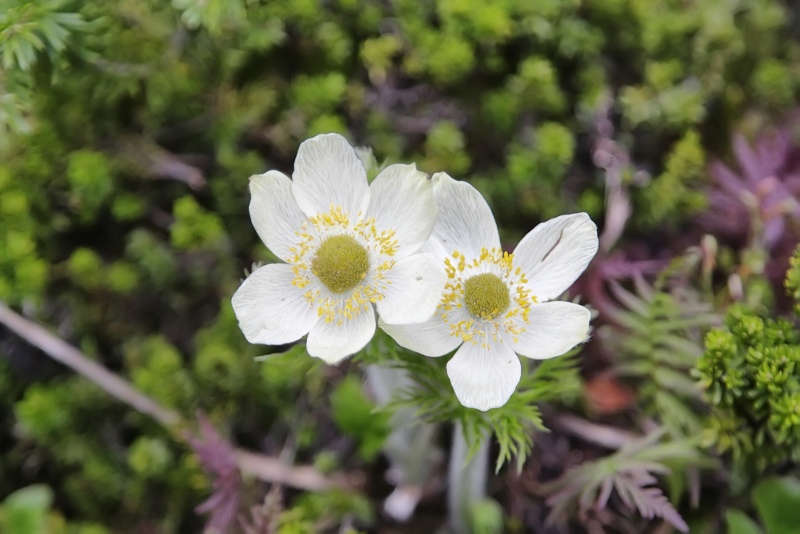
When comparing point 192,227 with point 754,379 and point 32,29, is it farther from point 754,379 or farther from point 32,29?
point 754,379

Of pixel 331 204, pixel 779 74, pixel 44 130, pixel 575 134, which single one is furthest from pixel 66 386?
pixel 779 74

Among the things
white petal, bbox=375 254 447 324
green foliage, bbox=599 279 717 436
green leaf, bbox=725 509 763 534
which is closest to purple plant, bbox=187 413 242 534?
white petal, bbox=375 254 447 324

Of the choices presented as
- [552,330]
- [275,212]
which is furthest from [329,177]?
[552,330]

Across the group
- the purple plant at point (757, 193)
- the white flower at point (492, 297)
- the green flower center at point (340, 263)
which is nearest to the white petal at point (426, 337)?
the white flower at point (492, 297)

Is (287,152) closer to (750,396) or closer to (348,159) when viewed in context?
(348,159)

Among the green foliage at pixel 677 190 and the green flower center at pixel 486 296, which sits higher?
the green flower center at pixel 486 296

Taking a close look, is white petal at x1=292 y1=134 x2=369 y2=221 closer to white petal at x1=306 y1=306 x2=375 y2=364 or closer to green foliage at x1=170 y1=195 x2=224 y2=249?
white petal at x1=306 y1=306 x2=375 y2=364

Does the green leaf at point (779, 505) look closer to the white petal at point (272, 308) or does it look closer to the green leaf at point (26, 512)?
the white petal at point (272, 308)
